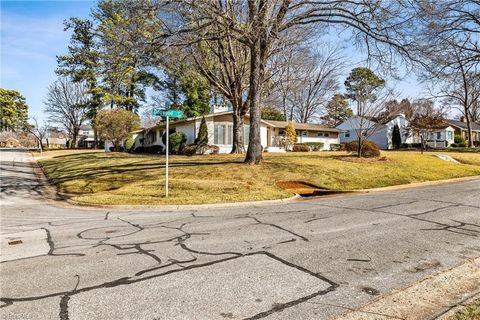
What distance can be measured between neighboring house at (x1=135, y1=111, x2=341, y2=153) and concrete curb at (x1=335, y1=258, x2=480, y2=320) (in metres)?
26.2

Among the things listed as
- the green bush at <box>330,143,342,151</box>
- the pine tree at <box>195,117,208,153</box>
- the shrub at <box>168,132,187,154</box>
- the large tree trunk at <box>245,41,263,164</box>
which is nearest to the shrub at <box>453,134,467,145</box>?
the green bush at <box>330,143,342,151</box>

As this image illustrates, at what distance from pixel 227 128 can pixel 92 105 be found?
2606 cm

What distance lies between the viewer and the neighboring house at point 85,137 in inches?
2840

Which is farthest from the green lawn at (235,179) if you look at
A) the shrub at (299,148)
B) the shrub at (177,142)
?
the shrub at (299,148)

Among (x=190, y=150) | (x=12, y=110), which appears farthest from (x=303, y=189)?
(x=12, y=110)

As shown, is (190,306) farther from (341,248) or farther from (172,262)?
(341,248)

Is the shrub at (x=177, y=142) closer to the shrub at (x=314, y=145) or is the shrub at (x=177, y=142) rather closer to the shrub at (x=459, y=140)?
the shrub at (x=314, y=145)

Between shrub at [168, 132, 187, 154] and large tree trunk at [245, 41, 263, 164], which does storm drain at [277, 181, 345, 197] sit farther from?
shrub at [168, 132, 187, 154]

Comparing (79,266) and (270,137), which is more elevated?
(270,137)

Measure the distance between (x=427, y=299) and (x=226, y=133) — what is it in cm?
2749

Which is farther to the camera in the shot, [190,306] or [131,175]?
[131,175]

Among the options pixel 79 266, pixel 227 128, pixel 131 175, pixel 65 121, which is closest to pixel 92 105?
pixel 65 121

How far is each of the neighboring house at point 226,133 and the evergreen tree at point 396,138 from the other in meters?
8.34

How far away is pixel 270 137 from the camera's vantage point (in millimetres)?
35344
